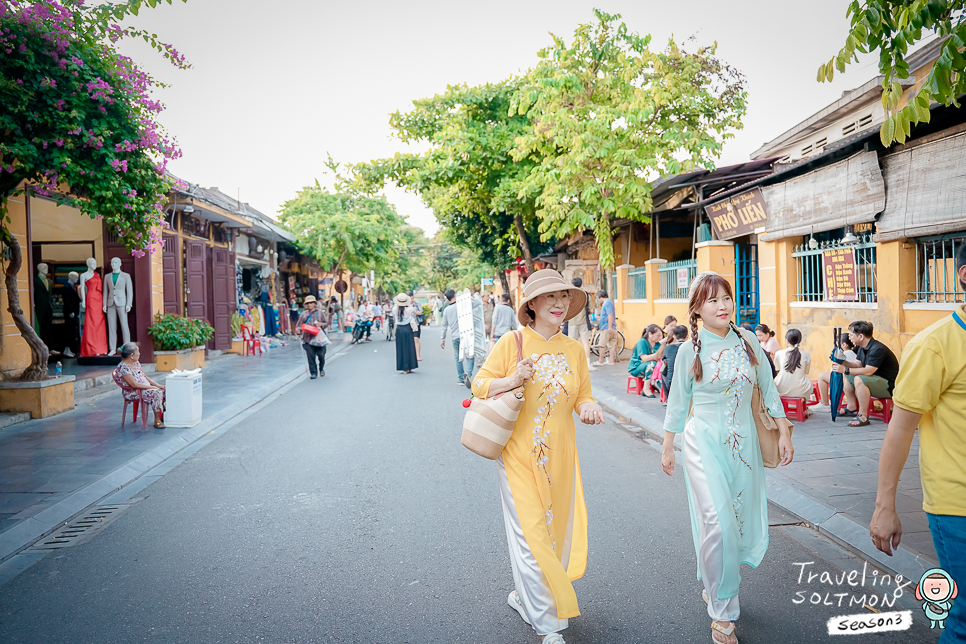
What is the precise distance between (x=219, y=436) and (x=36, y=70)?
4535mm

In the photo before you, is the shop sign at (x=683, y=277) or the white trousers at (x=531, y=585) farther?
the shop sign at (x=683, y=277)

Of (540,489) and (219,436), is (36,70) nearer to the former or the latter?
(219,436)

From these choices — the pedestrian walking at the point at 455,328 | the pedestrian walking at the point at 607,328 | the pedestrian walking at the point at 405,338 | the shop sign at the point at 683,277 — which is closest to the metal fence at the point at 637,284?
the shop sign at the point at 683,277

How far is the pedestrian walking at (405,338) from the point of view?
14.0 metres

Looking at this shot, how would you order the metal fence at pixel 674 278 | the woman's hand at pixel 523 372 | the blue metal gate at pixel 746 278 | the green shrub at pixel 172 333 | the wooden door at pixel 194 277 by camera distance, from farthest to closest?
1. the wooden door at pixel 194 277
2. the metal fence at pixel 674 278
3. the green shrub at pixel 172 333
4. the blue metal gate at pixel 746 278
5. the woman's hand at pixel 523 372

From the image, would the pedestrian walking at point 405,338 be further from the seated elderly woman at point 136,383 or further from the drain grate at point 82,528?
the drain grate at point 82,528

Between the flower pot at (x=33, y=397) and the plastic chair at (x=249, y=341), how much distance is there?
9.45m

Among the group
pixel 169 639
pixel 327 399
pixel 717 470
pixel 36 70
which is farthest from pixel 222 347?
pixel 717 470

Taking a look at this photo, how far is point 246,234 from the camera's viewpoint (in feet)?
71.3

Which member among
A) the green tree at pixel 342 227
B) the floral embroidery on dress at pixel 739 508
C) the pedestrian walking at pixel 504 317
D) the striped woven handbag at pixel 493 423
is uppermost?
the green tree at pixel 342 227

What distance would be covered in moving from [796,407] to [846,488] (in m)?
2.81

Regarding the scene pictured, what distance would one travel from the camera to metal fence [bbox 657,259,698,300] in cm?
1395

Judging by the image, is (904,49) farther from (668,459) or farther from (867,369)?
(867,369)

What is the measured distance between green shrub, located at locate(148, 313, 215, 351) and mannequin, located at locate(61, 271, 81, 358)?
178 cm
